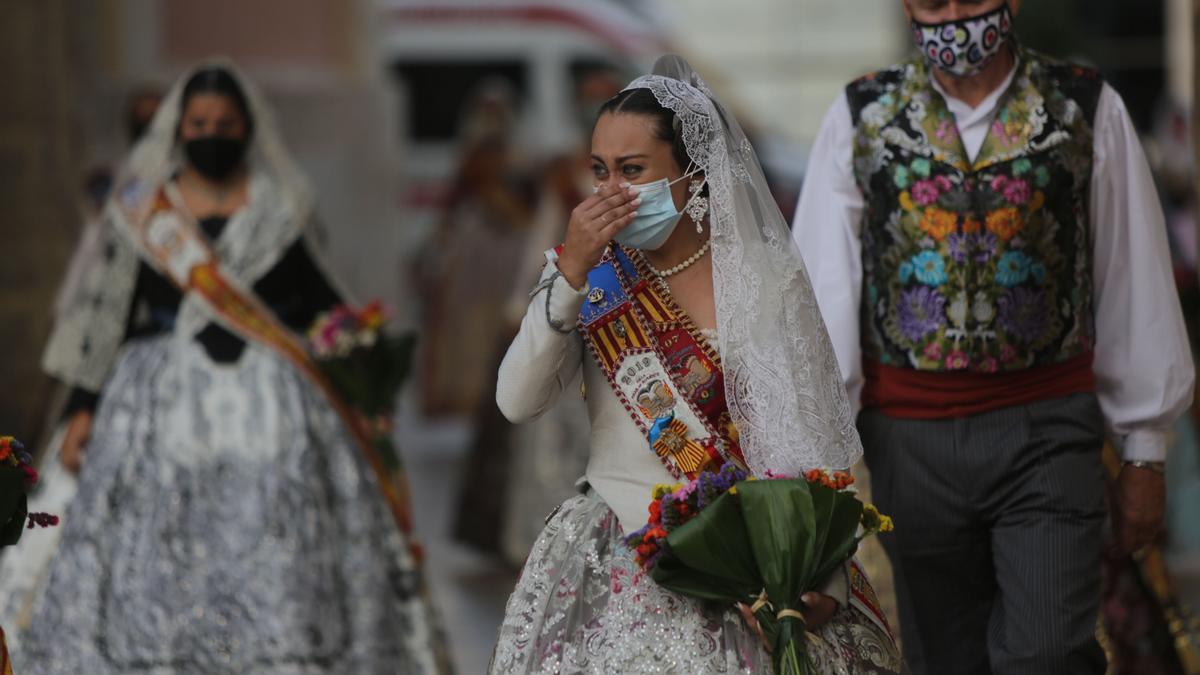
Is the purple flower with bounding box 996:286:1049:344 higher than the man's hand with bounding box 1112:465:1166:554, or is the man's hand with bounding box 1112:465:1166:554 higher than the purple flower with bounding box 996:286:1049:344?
the purple flower with bounding box 996:286:1049:344

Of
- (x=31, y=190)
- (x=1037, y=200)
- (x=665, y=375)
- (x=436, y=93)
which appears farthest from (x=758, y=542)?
(x=436, y=93)

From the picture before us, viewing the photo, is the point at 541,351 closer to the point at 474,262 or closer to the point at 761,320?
the point at 761,320

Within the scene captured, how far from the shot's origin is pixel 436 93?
2325cm

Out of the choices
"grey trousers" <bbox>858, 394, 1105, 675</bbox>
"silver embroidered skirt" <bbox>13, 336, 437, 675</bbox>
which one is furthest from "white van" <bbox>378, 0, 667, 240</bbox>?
"grey trousers" <bbox>858, 394, 1105, 675</bbox>

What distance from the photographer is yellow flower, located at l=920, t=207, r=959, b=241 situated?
16.3 ft

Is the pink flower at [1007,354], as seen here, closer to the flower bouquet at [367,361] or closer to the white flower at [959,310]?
the white flower at [959,310]

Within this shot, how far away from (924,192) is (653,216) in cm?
96

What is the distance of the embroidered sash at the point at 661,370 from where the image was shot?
4297 mm

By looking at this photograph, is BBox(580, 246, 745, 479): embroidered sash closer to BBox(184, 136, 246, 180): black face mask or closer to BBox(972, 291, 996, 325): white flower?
BBox(972, 291, 996, 325): white flower

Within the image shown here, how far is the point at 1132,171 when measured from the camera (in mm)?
5023

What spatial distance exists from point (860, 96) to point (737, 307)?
1118 mm

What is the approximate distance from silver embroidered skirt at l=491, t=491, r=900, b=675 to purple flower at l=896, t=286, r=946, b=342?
919 millimetres

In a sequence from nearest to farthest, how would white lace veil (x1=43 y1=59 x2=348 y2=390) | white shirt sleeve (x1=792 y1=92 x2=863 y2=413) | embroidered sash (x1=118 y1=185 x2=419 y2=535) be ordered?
white shirt sleeve (x1=792 y1=92 x2=863 y2=413)
embroidered sash (x1=118 y1=185 x2=419 y2=535)
white lace veil (x1=43 y1=59 x2=348 y2=390)

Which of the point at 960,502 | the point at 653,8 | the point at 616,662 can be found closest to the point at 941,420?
the point at 960,502
